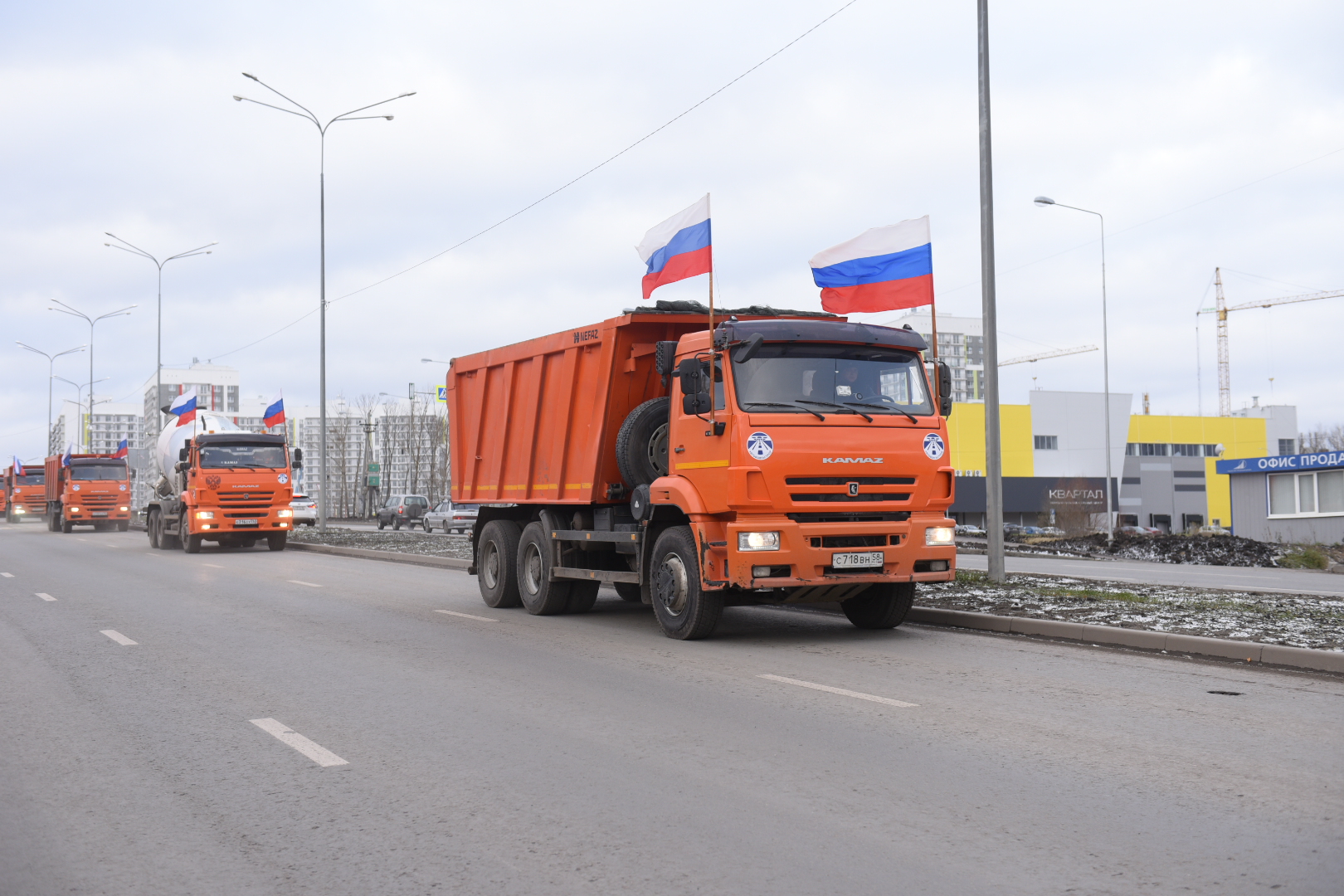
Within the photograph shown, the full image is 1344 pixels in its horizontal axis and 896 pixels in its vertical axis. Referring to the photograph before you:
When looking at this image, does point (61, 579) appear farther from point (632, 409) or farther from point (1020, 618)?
point (1020, 618)

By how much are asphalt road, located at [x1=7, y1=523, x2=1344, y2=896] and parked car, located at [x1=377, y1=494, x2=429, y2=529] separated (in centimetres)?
4308

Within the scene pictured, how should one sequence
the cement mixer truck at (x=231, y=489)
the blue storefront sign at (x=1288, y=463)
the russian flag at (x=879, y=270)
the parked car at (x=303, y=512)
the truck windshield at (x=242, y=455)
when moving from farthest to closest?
the parked car at (x=303, y=512) < the blue storefront sign at (x=1288, y=463) < the truck windshield at (x=242, y=455) < the cement mixer truck at (x=231, y=489) < the russian flag at (x=879, y=270)

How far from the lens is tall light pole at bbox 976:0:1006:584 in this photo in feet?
48.0

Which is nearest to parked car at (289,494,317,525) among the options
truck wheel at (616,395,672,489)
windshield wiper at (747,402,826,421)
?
truck wheel at (616,395,672,489)

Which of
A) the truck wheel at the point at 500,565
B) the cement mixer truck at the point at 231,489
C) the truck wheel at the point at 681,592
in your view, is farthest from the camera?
the cement mixer truck at the point at 231,489

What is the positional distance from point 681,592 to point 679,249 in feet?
12.8

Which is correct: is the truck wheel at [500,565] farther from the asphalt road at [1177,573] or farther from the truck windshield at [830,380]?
the asphalt road at [1177,573]

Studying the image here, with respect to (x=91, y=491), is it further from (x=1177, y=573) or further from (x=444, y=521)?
(x=1177, y=573)

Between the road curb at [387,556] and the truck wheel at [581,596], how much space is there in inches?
327

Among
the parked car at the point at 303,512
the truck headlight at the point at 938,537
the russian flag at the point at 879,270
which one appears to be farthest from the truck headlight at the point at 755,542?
the parked car at the point at 303,512

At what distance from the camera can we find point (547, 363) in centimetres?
1366

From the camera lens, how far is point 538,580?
45.6 ft

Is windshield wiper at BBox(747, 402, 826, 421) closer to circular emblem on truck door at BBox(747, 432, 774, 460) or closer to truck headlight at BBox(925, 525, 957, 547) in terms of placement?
circular emblem on truck door at BBox(747, 432, 774, 460)

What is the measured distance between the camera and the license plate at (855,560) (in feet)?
33.6
